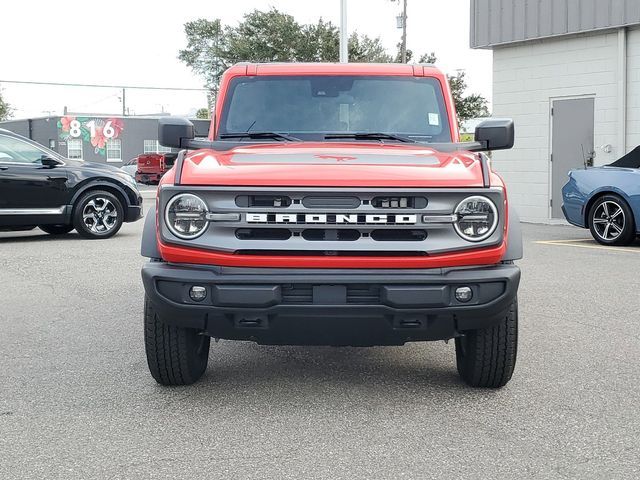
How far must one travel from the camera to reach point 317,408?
4496mm

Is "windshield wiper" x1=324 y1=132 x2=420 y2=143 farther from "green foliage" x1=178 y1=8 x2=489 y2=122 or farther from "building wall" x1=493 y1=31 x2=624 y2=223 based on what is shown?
"green foliage" x1=178 y1=8 x2=489 y2=122

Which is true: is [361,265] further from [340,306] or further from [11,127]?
[11,127]

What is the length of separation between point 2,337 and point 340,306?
10.8ft

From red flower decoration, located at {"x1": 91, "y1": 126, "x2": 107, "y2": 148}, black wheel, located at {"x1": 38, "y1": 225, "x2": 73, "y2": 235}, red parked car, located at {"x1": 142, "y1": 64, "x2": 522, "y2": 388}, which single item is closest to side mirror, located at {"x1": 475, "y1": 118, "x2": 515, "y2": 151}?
red parked car, located at {"x1": 142, "y1": 64, "x2": 522, "y2": 388}

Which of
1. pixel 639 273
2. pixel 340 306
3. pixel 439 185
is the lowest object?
pixel 639 273

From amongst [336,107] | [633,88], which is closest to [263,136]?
[336,107]

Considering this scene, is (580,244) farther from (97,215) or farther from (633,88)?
(97,215)

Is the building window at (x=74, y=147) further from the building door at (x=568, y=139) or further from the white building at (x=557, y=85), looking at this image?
the building door at (x=568, y=139)

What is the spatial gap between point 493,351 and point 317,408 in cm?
95

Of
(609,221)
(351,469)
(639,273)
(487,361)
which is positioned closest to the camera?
(351,469)

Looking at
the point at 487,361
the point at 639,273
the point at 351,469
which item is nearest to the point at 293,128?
the point at 487,361

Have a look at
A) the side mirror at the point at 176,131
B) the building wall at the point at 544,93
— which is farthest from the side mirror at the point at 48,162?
the building wall at the point at 544,93

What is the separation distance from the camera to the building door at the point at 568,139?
679 inches

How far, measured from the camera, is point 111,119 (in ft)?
190
